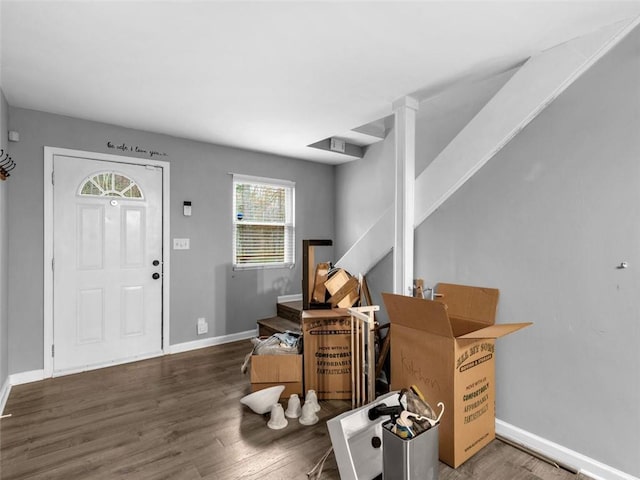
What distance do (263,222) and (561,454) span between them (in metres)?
3.60

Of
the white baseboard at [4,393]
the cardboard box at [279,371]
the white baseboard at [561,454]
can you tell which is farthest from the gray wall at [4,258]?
the white baseboard at [561,454]

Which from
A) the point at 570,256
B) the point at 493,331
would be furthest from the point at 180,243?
the point at 570,256

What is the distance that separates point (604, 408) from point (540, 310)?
1.84 ft

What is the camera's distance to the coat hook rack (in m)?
2.53

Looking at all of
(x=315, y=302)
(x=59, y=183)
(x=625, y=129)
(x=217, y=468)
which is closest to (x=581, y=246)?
(x=625, y=129)

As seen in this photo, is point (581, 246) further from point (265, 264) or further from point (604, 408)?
point (265, 264)

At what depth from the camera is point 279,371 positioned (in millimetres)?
2711

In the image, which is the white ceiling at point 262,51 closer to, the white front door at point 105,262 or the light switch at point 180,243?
the white front door at point 105,262

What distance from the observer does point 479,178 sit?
2400 mm

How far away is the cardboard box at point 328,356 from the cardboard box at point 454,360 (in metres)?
0.54

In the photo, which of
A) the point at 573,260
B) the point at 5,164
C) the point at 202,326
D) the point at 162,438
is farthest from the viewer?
the point at 202,326

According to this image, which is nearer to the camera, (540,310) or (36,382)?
(540,310)

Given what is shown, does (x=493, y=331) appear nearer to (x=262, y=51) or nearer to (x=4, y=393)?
(x=262, y=51)

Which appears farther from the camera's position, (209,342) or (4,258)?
(209,342)
